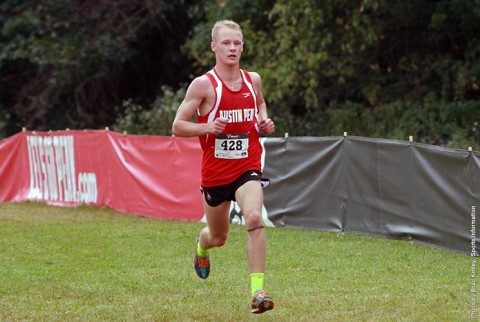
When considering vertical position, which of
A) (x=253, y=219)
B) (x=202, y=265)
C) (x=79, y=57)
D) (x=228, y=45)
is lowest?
(x=202, y=265)

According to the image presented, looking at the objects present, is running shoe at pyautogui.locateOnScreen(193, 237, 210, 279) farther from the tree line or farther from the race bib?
the tree line

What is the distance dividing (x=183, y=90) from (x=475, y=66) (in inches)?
347

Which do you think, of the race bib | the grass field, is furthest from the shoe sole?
the race bib

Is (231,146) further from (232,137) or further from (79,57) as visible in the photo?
(79,57)

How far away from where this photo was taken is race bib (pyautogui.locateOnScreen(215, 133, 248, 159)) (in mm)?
8852

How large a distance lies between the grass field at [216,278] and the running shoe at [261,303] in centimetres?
45

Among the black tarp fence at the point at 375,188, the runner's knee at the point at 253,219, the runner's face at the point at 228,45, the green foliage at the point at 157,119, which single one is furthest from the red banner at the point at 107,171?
the runner's knee at the point at 253,219

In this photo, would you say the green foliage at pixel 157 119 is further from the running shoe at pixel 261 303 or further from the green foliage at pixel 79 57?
the running shoe at pixel 261 303

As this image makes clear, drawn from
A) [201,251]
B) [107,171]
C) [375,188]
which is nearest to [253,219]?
[201,251]

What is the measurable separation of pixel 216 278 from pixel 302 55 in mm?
15200

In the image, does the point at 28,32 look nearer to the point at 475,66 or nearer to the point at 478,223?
the point at 475,66

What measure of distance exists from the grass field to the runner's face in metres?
2.11

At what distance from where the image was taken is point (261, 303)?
26.7 ft

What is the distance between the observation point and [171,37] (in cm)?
3475
